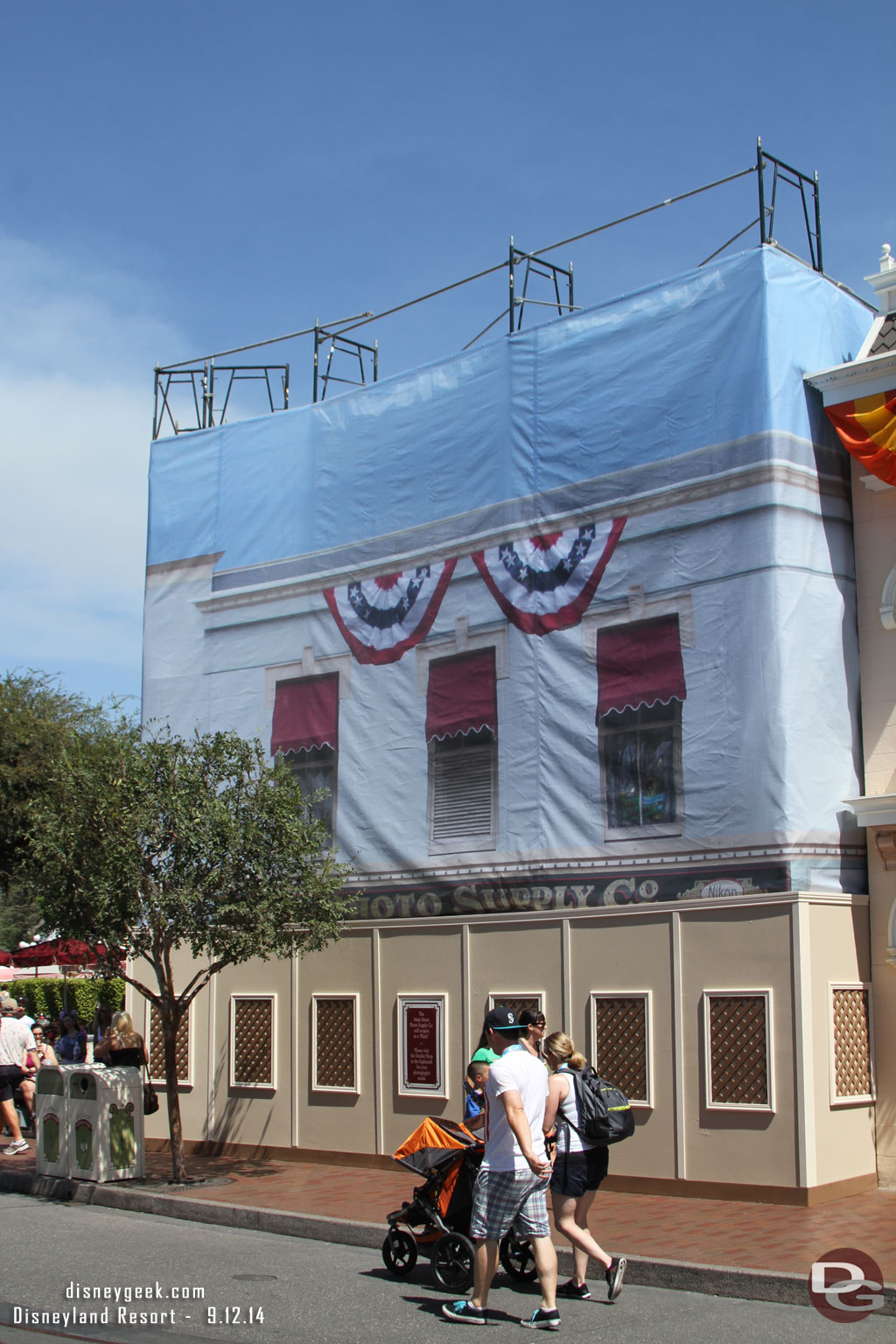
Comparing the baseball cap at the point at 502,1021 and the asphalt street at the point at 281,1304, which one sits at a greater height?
the baseball cap at the point at 502,1021

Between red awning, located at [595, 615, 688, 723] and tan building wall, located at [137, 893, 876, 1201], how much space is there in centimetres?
213

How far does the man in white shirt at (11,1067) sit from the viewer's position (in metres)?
16.2

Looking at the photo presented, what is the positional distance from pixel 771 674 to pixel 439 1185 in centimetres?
590

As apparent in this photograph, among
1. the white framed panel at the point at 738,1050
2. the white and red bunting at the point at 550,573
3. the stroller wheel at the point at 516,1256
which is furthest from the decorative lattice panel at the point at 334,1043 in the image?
the stroller wheel at the point at 516,1256

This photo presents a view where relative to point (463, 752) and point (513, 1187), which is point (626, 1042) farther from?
point (513, 1187)

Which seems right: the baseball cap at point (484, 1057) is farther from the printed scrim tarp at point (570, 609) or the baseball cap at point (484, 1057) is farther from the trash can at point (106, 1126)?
the trash can at point (106, 1126)

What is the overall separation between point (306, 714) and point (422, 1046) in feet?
14.7

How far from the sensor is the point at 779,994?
12.2 m

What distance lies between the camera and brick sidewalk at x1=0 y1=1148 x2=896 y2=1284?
9.73 m

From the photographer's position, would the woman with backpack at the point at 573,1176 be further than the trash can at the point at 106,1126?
No

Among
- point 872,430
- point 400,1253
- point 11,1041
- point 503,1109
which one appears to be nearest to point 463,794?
point 872,430

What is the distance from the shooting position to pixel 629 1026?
1327 centimetres

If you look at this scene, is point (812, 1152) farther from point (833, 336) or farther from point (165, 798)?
point (833, 336)

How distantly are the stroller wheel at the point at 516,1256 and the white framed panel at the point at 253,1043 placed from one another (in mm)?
7366
